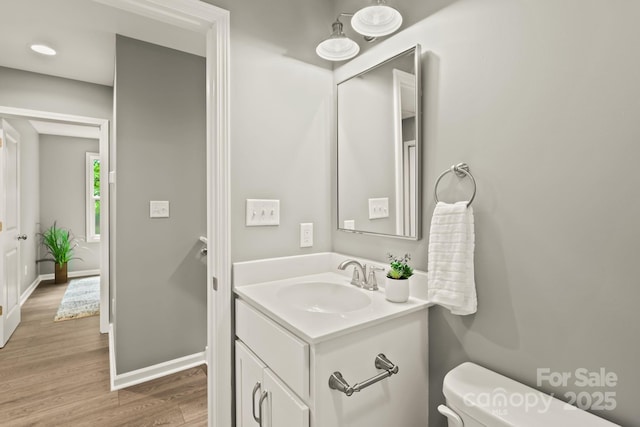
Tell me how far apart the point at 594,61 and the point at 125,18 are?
2.38 metres

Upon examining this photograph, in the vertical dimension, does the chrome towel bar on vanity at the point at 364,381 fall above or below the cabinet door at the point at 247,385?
above

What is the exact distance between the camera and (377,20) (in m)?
1.22

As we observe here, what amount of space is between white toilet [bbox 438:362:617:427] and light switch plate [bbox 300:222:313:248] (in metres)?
0.86

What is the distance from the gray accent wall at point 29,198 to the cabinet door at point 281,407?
4509mm

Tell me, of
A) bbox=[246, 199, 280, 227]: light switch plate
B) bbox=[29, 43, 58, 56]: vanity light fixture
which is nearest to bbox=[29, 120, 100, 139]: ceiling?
bbox=[29, 43, 58, 56]: vanity light fixture

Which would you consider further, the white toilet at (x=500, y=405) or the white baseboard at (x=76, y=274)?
the white baseboard at (x=76, y=274)

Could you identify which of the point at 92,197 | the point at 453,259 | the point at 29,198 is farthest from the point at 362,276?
the point at 92,197

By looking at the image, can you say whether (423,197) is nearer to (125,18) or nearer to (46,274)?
(125,18)

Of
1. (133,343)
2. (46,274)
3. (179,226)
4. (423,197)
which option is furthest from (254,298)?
(46,274)

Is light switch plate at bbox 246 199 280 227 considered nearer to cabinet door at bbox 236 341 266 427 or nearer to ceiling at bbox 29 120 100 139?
cabinet door at bbox 236 341 266 427

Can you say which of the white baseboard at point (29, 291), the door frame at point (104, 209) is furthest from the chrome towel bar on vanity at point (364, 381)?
the white baseboard at point (29, 291)

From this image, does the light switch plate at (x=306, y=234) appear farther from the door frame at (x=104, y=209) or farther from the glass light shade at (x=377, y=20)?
the door frame at (x=104, y=209)

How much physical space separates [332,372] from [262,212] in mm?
785

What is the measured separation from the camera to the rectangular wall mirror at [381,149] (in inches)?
48.8
